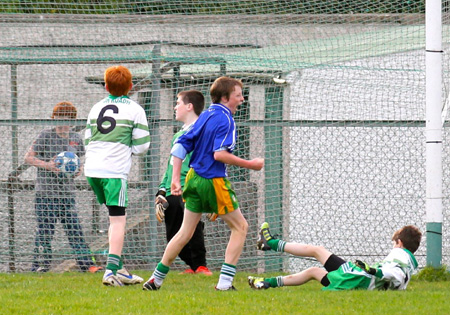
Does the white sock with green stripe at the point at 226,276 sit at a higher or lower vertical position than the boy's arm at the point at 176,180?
lower

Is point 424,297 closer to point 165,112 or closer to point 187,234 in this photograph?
point 187,234

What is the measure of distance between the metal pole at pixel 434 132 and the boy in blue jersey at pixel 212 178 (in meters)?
2.09

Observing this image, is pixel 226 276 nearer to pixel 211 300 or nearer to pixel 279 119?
pixel 211 300

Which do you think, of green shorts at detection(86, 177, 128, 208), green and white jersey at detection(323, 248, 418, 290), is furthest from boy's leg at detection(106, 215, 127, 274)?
green and white jersey at detection(323, 248, 418, 290)

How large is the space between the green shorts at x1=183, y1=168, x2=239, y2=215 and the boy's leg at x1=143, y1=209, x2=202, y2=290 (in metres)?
0.10

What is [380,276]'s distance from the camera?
20.0 ft

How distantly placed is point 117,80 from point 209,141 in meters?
1.04

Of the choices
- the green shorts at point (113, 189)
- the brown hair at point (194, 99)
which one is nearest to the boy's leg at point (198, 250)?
the brown hair at point (194, 99)

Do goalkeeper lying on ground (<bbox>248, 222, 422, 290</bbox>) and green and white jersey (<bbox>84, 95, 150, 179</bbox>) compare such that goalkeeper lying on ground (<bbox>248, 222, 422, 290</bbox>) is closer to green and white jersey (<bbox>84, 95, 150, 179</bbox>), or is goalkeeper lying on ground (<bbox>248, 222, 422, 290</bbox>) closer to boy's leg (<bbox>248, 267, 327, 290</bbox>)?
boy's leg (<bbox>248, 267, 327, 290</bbox>)

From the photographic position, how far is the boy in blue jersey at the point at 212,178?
19.6ft

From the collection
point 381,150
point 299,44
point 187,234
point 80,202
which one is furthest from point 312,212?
point 187,234

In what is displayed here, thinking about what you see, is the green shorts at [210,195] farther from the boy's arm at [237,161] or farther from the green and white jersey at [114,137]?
the green and white jersey at [114,137]

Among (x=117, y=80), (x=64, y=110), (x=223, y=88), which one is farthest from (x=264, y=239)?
(x=64, y=110)

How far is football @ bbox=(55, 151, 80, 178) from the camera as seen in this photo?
28.6ft
